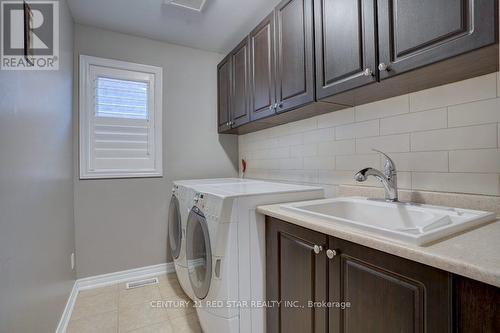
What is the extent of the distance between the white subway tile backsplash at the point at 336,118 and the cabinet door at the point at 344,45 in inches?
12.3

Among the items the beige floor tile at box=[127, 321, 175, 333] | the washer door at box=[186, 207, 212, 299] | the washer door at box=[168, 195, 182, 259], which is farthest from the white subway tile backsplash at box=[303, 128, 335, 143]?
the beige floor tile at box=[127, 321, 175, 333]

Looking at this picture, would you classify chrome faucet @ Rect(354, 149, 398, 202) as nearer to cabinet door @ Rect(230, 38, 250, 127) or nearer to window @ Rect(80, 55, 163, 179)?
cabinet door @ Rect(230, 38, 250, 127)

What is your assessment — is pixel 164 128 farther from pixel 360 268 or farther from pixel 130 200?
pixel 360 268

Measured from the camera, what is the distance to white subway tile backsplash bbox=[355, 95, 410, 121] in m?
1.24

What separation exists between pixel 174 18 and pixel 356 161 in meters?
1.90

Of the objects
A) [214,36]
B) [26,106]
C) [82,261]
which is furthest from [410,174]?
[82,261]

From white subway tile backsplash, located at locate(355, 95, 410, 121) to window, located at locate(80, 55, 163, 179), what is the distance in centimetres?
188

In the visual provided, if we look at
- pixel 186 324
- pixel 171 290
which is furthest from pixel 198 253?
pixel 171 290

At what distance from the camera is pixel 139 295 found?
80.7 inches

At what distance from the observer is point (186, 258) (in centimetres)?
176

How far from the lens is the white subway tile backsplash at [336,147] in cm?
153

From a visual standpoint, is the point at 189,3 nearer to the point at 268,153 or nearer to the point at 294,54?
the point at 294,54

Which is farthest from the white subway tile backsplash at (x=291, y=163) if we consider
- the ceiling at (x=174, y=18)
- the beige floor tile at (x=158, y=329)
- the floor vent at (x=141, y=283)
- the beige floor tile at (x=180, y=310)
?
the floor vent at (x=141, y=283)

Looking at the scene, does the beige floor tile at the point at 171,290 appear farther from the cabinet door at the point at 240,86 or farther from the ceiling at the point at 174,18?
the ceiling at the point at 174,18
